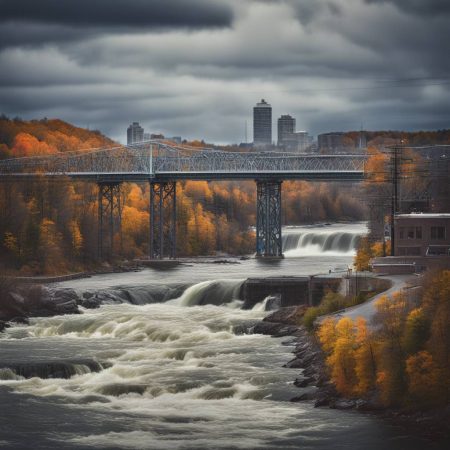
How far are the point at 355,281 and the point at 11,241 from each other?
3832cm

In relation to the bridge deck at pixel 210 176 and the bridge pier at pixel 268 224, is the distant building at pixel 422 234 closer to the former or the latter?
the bridge pier at pixel 268 224

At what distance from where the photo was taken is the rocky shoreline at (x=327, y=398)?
4078 centimetres

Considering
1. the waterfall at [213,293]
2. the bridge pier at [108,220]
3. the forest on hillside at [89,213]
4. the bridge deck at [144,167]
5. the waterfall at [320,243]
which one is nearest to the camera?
the waterfall at [213,293]

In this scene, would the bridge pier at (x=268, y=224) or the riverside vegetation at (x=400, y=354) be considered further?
the bridge pier at (x=268, y=224)

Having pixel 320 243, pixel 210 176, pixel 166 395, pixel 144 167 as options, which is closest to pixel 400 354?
pixel 166 395

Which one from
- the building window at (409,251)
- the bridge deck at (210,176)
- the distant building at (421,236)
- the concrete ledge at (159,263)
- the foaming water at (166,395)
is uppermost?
the bridge deck at (210,176)

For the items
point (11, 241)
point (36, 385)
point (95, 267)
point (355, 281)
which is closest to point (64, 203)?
point (95, 267)

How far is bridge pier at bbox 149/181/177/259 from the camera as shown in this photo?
12023 cm

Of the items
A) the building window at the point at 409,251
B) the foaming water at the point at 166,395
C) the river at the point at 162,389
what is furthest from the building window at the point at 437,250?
the foaming water at the point at 166,395

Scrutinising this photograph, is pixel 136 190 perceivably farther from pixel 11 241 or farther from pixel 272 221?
pixel 11 241

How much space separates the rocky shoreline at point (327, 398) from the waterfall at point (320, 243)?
67706mm

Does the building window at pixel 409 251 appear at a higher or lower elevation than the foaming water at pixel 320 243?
higher

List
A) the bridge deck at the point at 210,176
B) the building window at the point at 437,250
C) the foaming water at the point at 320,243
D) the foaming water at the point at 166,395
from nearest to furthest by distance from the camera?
the foaming water at the point at 166,395, the building window at the point at 437,250, the bridge deck at the point at 210,176, the foaming water at the point at 320,243

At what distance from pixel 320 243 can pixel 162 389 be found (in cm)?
8611
